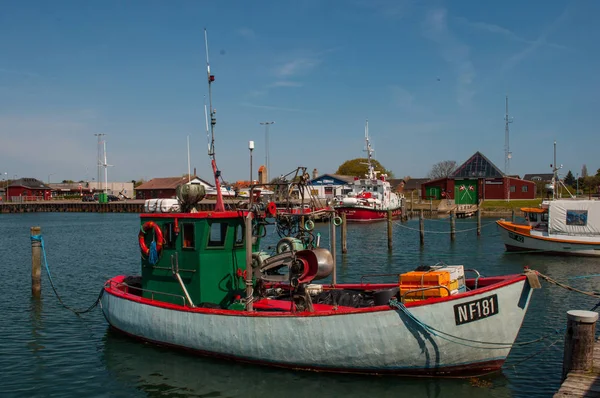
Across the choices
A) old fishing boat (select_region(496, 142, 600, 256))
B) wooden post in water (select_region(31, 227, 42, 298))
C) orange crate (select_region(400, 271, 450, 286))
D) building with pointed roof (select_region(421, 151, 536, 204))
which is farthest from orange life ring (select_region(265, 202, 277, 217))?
building with pointed roof (select_region(421, 151, 536, 204))

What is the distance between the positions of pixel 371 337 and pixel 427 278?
71.9 inches

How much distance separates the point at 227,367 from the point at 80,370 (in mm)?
3698

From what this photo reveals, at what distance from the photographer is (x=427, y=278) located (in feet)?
37.5

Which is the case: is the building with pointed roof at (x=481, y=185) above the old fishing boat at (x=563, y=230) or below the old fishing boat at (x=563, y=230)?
above

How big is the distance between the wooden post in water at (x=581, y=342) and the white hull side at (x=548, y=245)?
2357 cm

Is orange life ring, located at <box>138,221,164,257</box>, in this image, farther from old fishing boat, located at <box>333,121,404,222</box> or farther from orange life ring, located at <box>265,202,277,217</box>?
old fishing boat, located at <box>333,121,404,222</box>

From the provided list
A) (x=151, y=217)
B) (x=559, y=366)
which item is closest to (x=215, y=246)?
(x=151, y=217)

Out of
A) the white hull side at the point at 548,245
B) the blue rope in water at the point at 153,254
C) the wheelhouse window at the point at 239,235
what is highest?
the wheelhouse window at the point at 239,235

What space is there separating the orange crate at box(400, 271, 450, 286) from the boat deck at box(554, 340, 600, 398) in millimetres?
2950

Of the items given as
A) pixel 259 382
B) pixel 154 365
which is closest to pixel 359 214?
pixel 154 365

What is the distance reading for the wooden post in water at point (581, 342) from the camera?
9352mm

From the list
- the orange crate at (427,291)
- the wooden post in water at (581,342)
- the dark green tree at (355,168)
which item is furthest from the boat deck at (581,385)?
the dark green tree at (355,168)

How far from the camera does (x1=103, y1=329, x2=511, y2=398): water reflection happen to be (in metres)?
10.9

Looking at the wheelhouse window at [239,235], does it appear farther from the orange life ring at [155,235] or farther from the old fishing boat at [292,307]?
the orange life ring at [155,235]
